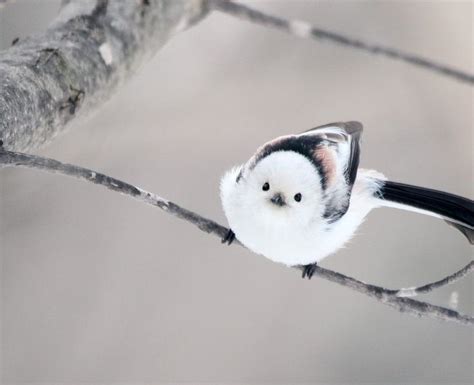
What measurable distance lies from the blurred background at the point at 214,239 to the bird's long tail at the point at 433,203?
0.87 m

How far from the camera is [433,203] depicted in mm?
1482

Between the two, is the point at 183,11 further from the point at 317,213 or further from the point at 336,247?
the point at 336,247

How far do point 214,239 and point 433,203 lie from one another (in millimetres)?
1232

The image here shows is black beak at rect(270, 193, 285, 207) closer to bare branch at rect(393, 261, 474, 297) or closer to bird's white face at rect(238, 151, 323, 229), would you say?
bird's white face at rect(238, 151, 323, 229)

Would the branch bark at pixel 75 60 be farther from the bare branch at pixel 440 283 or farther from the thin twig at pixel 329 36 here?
the bare branch at pixel 440 283

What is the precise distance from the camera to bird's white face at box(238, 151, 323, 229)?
4.45 feet

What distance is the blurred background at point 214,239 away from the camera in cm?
246

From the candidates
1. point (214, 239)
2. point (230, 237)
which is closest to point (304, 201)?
point (230, 237)

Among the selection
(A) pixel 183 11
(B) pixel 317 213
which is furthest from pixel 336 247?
(A) pixel 183 11

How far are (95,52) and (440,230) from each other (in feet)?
6.25

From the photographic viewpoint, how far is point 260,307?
2.54 metres

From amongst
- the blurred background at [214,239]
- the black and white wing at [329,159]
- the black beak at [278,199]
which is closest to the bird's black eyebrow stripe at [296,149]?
the black and white wing at [329,159]

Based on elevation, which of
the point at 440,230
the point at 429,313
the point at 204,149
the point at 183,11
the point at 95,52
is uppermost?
the point at 440,230

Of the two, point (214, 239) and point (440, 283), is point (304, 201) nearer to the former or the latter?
point (440, 283)
